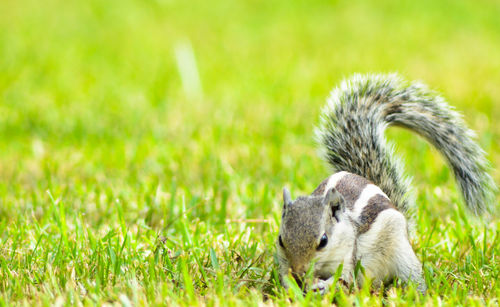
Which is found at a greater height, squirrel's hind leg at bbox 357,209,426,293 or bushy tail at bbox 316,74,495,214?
bushy tail at bbox 316,74,495,214

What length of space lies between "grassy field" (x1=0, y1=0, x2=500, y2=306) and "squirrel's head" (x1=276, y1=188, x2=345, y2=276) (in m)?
0.14

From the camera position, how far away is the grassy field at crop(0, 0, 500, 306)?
2512 mm

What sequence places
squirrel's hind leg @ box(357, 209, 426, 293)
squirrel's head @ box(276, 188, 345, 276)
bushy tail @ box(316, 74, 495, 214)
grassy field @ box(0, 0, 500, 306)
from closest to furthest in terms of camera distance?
1. squirrel's head @ box(276, 188, 345, 276)
2. squirrel's hind leg @ box(357, 209, 426, 293)
3. grassy field @ box(0, 0, 500, 306)
4. bushy tail @ box(316, 74, 495, 214)

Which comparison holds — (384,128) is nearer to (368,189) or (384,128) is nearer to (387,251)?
(368,189)

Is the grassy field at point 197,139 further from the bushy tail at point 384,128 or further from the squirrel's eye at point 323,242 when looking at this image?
the bushy tail at point 384,128

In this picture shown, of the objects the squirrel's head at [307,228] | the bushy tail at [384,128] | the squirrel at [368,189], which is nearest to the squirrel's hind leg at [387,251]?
the squirrel at [368,189]

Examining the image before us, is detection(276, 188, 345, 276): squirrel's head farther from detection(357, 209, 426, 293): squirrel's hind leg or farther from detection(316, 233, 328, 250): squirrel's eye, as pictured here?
detection(357, 209, 426, 293): squirrel's hind leg

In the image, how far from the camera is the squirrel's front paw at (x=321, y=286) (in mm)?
2236

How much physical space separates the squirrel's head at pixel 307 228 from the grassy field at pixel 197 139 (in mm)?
137

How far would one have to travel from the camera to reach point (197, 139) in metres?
5.02

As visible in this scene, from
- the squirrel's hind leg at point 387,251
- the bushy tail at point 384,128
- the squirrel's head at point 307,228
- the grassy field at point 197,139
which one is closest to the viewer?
the squirrel's head at point 307,228

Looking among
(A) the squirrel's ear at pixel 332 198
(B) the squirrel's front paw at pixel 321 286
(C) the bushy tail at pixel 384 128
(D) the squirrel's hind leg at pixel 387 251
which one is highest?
(C) the bushy tail at pixel 384 128

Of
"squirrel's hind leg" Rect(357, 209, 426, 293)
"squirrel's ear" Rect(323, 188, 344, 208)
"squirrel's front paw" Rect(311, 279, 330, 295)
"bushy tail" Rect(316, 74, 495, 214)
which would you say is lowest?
"squirrel's front paw" Rect(311, 279, 330, 295)

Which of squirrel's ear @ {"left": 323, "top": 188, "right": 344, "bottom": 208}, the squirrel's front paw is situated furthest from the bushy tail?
the squirrel's front paw
